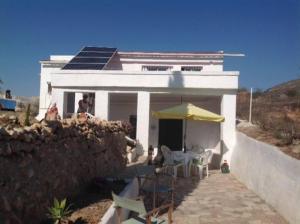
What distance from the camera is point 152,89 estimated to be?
17.1m

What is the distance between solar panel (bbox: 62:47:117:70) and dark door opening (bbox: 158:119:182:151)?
4.59m

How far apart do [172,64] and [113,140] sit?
35.2 ft

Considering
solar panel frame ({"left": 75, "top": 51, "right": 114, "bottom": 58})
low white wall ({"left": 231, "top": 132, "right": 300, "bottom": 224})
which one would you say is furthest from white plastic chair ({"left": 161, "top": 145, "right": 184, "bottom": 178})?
Answer: solar panel frame ({"left": 75, "top": 51, "right": 114, "bottom": 58})

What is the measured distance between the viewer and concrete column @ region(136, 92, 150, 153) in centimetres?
1712

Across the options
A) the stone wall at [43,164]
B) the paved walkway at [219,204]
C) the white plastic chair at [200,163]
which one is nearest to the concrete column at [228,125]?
the white plastic chair at [200,163]

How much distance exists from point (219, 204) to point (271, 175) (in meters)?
1.58

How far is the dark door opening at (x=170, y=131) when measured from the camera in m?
20.1

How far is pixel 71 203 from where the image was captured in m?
7.36

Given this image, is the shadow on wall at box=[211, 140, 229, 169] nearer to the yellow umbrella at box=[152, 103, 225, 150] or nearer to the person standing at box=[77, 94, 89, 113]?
the yellow umbrella at box=[152, 103, 225, 150]

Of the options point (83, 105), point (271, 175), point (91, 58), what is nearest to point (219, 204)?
point (271, 175)

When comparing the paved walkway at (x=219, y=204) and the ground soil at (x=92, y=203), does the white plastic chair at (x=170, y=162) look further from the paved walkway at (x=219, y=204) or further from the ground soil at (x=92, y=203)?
the ground soil at (x=92, y=203)

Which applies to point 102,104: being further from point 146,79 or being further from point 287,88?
point 287,88

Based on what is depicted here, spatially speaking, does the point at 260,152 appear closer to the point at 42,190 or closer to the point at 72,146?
the point at 72,146

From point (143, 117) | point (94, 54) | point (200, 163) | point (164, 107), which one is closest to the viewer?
point (200, 163)
